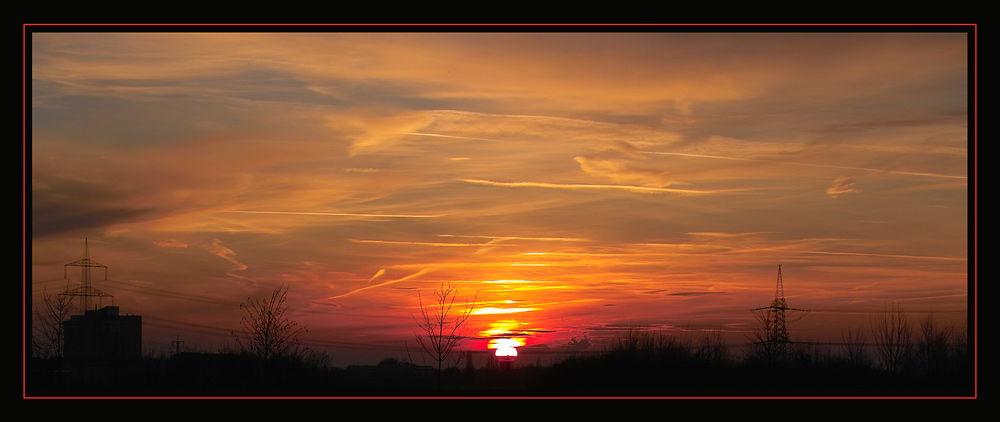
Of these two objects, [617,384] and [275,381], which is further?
[617,384]

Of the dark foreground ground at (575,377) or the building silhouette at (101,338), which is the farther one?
the building silhouette at (101,338)

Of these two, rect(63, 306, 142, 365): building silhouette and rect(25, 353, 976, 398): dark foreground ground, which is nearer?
rect(25, 353, 976, 398): dark foreground ground

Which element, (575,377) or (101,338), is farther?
(101,338)

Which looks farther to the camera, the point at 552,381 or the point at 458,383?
the point at 552,381
